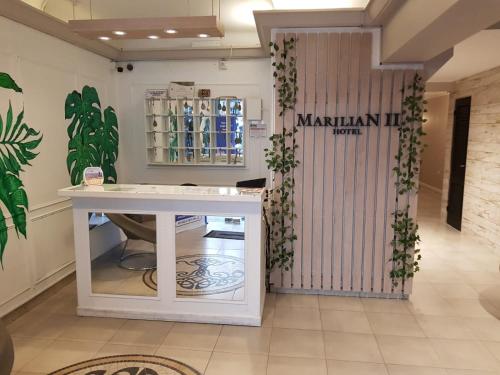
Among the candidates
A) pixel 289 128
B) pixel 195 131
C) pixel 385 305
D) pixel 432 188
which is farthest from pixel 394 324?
pixel 432 188

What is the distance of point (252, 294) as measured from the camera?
316 cm

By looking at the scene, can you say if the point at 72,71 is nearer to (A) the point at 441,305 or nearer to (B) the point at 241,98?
(B) the point at 241,98

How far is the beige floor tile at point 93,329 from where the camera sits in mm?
3010

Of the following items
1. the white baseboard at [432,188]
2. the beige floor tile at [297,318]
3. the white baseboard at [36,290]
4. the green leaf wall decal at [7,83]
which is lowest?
the beige floor tile at [297,318]

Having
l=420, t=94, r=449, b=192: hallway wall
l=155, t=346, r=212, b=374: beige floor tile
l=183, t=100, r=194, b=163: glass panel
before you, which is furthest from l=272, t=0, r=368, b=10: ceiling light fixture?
l=420, t=94, r=449, b=192: hallway wall

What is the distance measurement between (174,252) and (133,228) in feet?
1.68

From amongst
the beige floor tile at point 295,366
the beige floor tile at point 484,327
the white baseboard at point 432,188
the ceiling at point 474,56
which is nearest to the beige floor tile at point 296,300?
the beige floor tile at point 295,366

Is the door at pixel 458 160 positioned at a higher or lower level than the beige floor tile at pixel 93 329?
higher

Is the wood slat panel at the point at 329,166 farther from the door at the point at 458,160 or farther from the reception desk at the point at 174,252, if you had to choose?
the door at the point at 458,160

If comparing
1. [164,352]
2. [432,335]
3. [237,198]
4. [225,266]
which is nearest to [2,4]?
[237,198]

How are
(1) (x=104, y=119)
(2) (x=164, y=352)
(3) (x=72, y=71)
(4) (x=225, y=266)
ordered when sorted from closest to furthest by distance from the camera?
1. (2) (x=164, y=352)
2. (4) (x=225, y=266)
3. (3) (x=72, y=71)
4. (1) (x=104, y=119)

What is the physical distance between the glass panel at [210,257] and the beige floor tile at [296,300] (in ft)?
2.01

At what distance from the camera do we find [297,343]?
9.63ft

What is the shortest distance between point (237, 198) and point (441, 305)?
2283 millimetres
